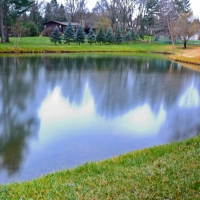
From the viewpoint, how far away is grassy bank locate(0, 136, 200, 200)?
2602mm

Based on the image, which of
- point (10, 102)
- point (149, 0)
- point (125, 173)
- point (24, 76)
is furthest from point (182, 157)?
point (149, 0)

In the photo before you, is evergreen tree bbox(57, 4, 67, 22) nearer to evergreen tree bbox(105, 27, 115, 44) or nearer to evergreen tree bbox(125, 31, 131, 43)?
evergreen tree bbox(125, 31, 131, 43)

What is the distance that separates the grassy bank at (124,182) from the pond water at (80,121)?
1.01 metres

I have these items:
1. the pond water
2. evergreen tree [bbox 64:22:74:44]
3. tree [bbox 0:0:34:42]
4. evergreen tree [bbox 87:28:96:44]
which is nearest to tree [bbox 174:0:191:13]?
evergreen tree [bbox 87:28:96:44]

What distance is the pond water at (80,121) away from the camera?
4.59 meters

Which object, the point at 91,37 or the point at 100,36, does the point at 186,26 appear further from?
the point at 91,37

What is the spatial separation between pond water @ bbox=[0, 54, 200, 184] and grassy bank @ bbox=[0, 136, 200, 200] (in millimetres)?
1012

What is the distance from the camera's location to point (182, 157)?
366 centimetres

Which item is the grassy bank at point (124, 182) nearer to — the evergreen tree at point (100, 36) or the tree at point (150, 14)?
the evergreen tree at point (100, 36)

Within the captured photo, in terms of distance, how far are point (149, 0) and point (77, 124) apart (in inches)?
1611

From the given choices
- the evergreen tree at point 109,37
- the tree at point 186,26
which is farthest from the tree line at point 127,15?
the evergreen tree at point 109,37

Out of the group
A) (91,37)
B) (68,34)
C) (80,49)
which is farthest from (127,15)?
(80,49)

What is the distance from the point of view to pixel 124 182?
286cm

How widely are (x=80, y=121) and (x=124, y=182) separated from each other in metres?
3.68
